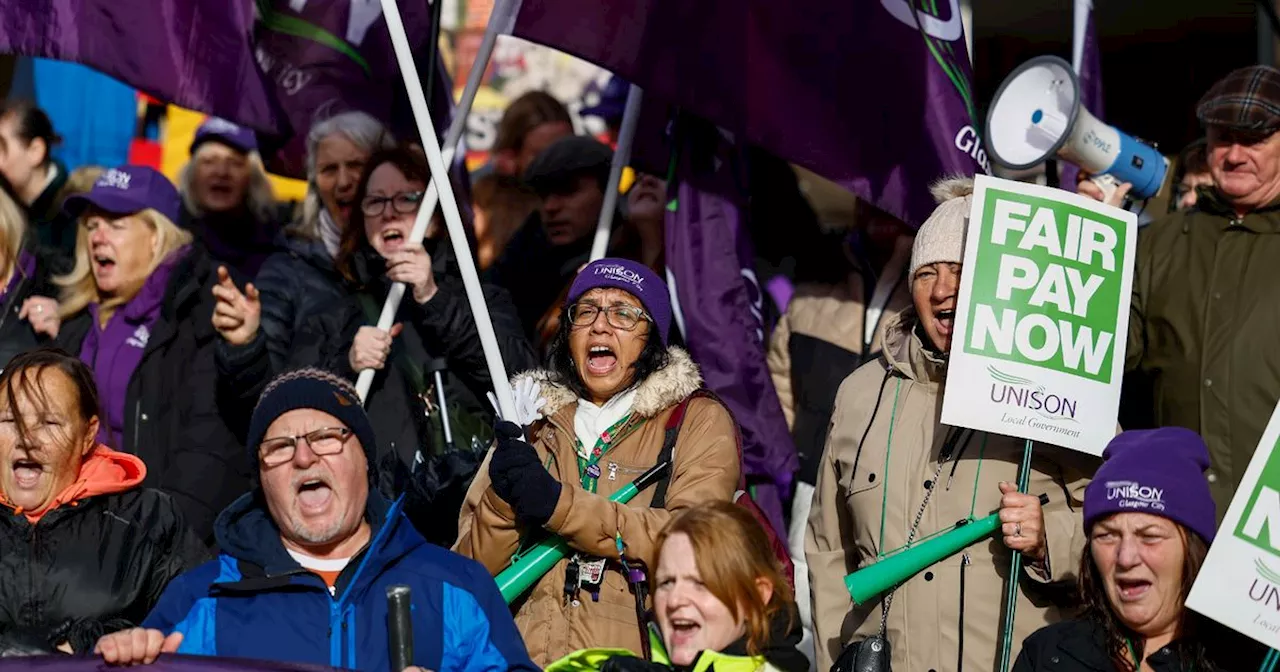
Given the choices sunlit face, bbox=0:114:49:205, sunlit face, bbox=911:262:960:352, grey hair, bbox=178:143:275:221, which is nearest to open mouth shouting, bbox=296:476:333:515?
sunlit face, bbox=911:262:960:352

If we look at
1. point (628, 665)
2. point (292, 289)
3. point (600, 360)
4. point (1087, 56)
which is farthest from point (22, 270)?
point (1087, 56)

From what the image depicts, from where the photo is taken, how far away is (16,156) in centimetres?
776

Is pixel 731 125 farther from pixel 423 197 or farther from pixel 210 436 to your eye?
pixel 210 436

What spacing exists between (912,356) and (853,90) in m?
1.56

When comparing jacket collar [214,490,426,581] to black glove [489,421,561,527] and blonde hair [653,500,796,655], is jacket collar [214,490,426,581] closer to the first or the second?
black glove [489,421,561,527]

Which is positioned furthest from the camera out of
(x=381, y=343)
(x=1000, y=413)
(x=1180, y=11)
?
(x=1180, y=11)

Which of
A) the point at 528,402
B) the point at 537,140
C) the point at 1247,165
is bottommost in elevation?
the point at 528,402

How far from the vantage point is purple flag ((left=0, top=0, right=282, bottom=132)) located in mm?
6289

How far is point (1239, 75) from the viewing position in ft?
17.4

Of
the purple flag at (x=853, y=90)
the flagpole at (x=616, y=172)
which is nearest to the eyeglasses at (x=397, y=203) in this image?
the flagpole at (x=616, y=172)

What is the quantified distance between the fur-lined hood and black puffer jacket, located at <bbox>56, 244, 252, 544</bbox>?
4.75 feet

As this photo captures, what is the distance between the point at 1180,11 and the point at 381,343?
5708 mm

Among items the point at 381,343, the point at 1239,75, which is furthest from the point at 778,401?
the point at 1239,75

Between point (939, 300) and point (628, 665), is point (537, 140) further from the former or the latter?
point (628, 665)
